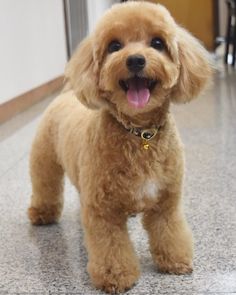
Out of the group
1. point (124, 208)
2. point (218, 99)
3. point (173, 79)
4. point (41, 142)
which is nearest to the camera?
point (173, 79)

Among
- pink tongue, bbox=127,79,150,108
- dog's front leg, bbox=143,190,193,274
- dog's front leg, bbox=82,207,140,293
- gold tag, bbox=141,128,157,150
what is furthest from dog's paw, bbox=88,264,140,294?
pink tongue, bbox=127,79,150,108

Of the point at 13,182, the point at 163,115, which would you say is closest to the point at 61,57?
the point at 13,182

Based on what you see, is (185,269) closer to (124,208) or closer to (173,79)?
(124,208)

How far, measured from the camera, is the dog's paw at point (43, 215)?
174cm

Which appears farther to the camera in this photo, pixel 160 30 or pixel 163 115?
pixel 163 115

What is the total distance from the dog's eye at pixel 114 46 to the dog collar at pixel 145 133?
0.64 ft

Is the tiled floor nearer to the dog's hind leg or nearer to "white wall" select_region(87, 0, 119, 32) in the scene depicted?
the dog's hind leg

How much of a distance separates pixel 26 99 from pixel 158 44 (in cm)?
268

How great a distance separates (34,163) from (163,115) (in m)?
0.57

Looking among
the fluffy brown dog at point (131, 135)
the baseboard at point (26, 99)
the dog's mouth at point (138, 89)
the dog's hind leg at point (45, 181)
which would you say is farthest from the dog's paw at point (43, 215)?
the baseboard at point (26, 99)

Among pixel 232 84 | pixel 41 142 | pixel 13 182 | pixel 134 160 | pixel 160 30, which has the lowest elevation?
pixel 232 84

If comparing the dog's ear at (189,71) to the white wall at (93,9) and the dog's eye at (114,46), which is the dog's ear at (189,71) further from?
the white wall at (93,9)

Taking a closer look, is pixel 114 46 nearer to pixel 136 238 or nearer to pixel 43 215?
pixel 136 238

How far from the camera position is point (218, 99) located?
3.89 meters
